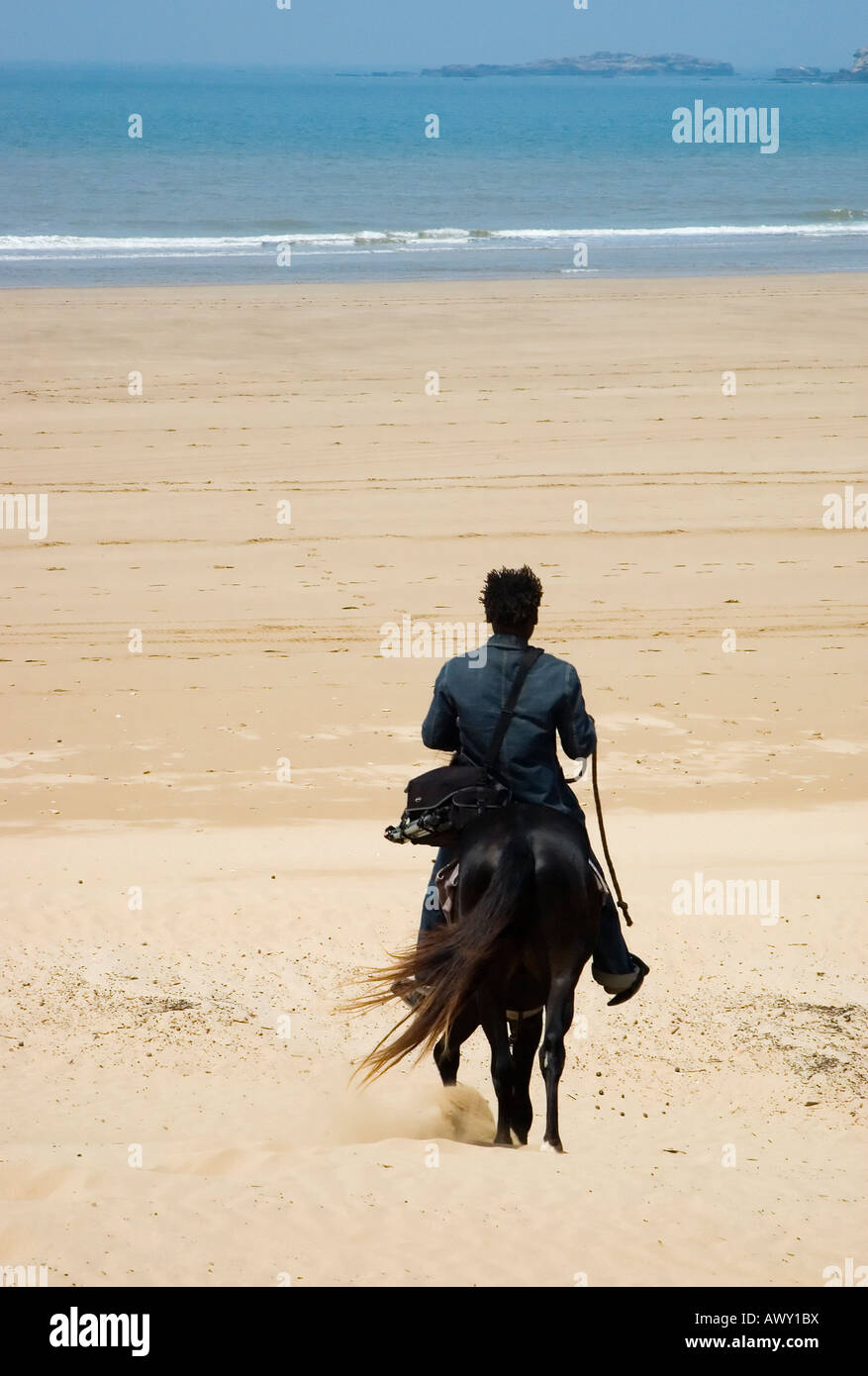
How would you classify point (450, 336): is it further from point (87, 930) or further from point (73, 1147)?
point (73, 1147)

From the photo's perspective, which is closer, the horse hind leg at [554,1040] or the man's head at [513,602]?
the horse hind leg at [554,1040]

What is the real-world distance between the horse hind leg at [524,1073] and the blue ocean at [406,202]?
2690cm

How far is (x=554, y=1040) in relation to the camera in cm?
511

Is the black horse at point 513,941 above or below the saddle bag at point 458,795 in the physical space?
below

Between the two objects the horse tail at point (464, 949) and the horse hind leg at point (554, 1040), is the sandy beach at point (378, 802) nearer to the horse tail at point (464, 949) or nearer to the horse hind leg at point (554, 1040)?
the horse hind leg at point (554, 1040)

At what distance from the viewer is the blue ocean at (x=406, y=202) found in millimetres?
34812

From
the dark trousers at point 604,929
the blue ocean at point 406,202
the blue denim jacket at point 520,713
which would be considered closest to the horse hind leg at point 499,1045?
the dark trousers at point 604,929

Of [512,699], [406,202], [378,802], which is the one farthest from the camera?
[406,202]

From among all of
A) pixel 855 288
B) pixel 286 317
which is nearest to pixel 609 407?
pixel 286 317

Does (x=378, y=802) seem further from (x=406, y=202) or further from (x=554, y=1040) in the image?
(x=406, y=202)

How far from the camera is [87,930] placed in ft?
24.0

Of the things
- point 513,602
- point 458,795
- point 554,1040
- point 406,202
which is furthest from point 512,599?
point 406,202

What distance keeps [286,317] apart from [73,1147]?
70.6 ft

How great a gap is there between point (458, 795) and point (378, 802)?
4.02m
